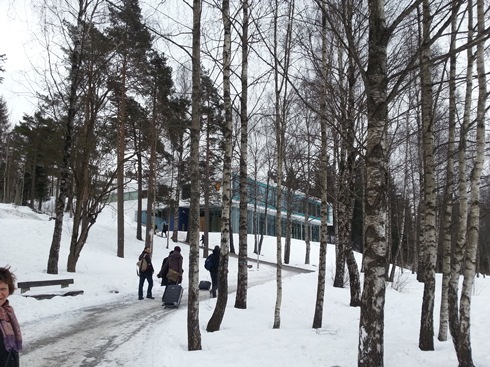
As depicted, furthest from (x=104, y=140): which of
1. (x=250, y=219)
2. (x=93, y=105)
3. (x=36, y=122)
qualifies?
(x=250, y=219)

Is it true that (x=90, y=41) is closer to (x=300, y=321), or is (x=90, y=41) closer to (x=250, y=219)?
(x=300, y=321)

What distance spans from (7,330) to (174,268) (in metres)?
8.94

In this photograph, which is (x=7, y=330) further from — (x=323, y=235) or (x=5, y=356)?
(x=323, y=235)

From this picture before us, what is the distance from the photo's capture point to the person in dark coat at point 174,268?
1199 cm

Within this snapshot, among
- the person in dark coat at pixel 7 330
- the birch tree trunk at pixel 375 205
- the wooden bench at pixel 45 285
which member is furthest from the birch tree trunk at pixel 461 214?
the wooden bench at pixel 45 285

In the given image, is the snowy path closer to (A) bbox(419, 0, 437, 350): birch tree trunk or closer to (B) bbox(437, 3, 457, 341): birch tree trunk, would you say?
(A) bbox(419, 0, 437, 350): birch tree trunk

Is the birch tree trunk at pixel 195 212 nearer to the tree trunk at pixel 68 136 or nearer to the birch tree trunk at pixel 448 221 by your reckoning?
the birch tree trunk at pixel 448 221

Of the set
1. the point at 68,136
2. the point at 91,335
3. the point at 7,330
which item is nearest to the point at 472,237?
the point at 7,330

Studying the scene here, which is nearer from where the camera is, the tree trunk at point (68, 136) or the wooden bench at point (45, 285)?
the wooden bench at point (45, 285)

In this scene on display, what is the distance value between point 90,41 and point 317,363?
46.0 feet

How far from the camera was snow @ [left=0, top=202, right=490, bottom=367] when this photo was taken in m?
6.25

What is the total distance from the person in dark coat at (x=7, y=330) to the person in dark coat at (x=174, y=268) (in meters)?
8.67

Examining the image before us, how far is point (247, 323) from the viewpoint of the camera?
Answer: 9.03m

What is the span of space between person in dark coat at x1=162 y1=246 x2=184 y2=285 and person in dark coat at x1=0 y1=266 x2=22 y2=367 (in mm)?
8675
